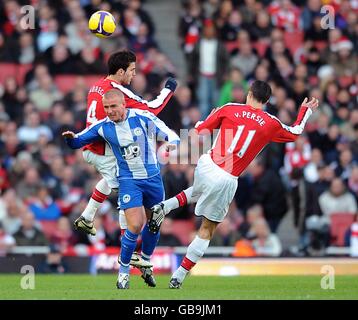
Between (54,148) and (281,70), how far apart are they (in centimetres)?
505

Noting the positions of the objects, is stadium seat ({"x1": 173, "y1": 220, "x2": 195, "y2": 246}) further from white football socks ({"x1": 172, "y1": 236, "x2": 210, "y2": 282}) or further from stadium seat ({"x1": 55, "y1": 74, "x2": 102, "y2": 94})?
white football socks ({"x1": 172, "y1": 236, "x2": 210, "y2": 282})

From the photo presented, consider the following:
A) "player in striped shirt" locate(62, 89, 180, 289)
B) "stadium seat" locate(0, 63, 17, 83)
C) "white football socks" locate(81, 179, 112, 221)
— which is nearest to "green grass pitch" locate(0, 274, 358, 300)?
"player in striped shirt" locate(62, 89, 180, 289)

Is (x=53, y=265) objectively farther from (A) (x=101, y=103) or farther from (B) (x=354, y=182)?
(B) (x=354, y=182)

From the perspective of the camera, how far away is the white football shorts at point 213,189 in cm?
1545

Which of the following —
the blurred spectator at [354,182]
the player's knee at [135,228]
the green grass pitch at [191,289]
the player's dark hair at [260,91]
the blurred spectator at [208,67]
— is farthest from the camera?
the blurred spectator at [208,67]

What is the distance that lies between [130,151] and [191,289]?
1940 mm

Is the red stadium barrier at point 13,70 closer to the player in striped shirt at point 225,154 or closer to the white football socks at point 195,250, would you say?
the player in striped shirt at point 225,154

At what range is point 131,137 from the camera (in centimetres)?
1527

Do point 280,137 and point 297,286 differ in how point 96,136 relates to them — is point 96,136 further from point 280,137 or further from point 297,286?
point 297,286

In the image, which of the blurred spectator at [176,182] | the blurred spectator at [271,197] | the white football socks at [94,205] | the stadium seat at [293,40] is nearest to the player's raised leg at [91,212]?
the white football socks at [94,205]

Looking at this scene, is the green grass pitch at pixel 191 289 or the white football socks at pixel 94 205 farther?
the white football socks at pixel 94 205

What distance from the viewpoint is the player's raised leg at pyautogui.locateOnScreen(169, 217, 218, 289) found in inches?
611

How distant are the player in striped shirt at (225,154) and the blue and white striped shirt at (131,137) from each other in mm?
505

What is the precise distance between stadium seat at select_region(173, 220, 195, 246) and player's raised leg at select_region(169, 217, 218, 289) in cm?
669
